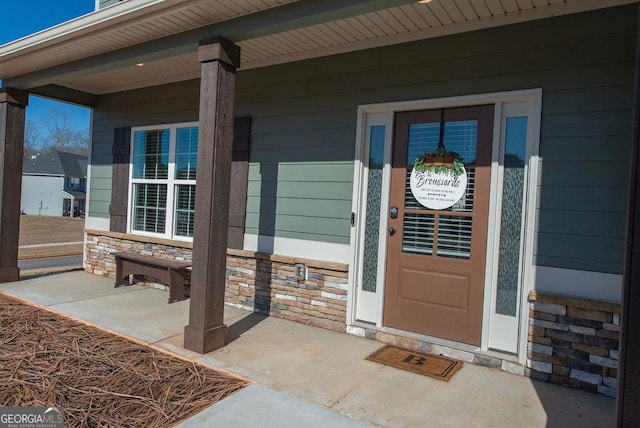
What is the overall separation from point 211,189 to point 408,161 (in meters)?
1.61

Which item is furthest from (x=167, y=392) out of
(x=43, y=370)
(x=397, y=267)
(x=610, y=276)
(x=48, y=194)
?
(x=48, y=194)

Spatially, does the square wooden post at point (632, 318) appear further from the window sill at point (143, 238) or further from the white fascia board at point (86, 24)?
the window sill at point (143, 238)

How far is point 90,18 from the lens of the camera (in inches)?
139

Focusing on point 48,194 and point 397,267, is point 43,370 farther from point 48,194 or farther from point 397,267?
point 48,194

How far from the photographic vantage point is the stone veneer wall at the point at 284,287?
3822 mm

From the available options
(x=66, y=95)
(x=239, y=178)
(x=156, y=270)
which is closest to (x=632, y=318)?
(x=239, y=178)

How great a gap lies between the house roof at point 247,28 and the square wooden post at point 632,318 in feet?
4.95

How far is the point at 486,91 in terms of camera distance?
10.4ft

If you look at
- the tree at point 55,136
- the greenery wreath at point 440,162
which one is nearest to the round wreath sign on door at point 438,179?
the greenery wreath at point 440,162

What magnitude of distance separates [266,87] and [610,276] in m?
3.33

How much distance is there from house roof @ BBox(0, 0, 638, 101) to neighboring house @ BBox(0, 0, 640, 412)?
0.7 inches

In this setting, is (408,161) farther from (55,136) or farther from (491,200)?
(55,136)

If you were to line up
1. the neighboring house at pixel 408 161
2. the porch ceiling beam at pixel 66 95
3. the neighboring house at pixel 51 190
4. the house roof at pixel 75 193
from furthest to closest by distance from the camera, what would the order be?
1. the house roof at pixel 75 193
2. the neighboring house at pixel 51 190
3. the porch ceiling beam at pixel 66 95
4. the neighboring house at pixel 408 161

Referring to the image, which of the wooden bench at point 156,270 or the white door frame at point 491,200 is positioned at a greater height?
the white door frame at point 491,200
